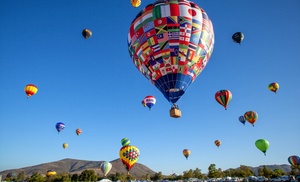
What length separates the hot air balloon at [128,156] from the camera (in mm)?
33062

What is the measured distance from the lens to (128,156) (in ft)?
109

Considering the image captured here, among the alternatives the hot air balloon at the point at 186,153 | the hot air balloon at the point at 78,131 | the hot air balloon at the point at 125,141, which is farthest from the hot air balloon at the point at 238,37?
the hot air balloon at the point at 78,131

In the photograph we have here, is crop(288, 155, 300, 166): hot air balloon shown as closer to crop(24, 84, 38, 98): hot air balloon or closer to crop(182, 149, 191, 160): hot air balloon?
crop(182, 149, 191, 160): hot air balloon

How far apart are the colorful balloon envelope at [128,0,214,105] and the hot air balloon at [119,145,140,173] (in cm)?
1825

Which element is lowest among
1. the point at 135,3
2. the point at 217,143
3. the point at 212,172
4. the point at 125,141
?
the point at 212,172

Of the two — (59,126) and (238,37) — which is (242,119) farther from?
(59,126)

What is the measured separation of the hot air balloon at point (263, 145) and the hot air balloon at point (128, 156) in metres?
19.4

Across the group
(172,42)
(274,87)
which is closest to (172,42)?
(172,42)

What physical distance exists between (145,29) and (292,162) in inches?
1941

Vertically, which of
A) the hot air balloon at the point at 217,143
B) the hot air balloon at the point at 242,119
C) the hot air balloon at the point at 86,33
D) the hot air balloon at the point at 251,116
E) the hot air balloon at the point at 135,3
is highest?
the hot air balloon at the point at 86,33

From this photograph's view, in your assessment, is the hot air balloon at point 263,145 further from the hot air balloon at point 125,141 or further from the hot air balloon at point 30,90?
the hot air balloon at point 30,90

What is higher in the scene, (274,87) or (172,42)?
(274,87)

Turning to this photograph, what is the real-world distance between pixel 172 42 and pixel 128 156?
858 inches

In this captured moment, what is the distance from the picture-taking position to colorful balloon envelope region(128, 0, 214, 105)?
16.7 metres
